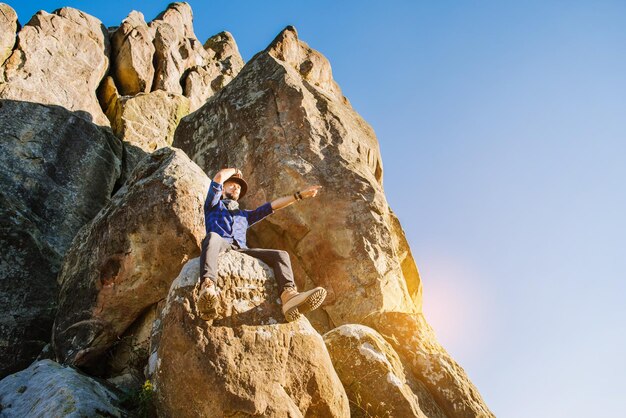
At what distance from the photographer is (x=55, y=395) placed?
7809mm

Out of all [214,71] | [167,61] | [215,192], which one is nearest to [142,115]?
[167,61]

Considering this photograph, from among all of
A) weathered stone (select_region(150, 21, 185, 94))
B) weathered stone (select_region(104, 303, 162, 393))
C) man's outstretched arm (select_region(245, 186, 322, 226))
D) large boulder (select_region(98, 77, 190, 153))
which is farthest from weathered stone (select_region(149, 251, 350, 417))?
weathered stone (select_region(150, 21, 185, 94))

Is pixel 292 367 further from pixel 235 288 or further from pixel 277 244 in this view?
pixel 277 244

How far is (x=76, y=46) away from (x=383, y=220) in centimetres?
1771

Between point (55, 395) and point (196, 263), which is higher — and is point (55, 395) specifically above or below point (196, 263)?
below

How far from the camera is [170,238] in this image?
10.7m

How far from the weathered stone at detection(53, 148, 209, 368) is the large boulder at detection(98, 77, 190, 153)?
11.2 meters

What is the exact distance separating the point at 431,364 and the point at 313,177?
6051 mm

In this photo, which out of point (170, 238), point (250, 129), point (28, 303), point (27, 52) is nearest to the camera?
point (170, 238)

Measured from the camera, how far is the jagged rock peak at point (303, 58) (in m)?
20.4

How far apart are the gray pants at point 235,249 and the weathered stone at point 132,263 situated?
207 cm

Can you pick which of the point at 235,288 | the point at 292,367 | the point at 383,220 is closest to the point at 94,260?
the point at 235,288

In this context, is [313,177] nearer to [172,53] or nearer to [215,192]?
[215,192]

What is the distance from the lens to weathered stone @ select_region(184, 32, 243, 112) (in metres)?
28.3
